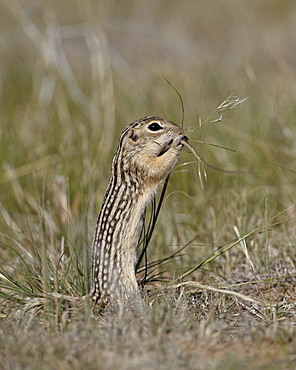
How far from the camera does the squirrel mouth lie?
321cm

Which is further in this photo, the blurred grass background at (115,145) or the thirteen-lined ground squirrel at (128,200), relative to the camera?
the blurred grass background at (115,145)

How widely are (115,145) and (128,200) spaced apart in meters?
2.88

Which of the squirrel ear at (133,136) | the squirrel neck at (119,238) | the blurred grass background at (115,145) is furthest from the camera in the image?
the blurred grass background at (115,145)

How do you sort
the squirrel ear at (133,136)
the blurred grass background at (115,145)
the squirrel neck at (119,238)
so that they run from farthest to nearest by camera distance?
1. the blurred grass background at (115,145)
2. the squirrel ear at (133,136)
3. the squirrel neck at (119,238)

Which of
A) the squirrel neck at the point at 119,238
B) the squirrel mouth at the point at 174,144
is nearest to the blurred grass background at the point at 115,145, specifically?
the squirrel mouth at the point at 174,144

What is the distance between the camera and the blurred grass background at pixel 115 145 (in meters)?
3.93

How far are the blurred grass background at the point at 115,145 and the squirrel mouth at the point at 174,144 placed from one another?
0.43 feet

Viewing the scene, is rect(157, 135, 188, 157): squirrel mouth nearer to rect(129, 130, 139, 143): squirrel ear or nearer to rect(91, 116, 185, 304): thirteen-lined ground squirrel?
rect(91, 116, 185, 304): thirteen-lined ground squirrel

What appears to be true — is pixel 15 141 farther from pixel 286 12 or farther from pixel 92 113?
pixel 286 12

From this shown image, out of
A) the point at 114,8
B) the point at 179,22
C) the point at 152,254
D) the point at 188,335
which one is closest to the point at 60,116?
the point at 152,254

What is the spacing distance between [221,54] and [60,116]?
529 centimetres

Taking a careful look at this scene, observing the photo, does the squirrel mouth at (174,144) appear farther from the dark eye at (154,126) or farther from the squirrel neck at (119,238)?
the squirrel neck at (119,238)

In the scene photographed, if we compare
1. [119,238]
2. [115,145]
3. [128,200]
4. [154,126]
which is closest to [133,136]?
[154,126]

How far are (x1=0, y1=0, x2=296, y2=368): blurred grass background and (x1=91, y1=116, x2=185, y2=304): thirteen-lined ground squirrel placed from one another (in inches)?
7.4
